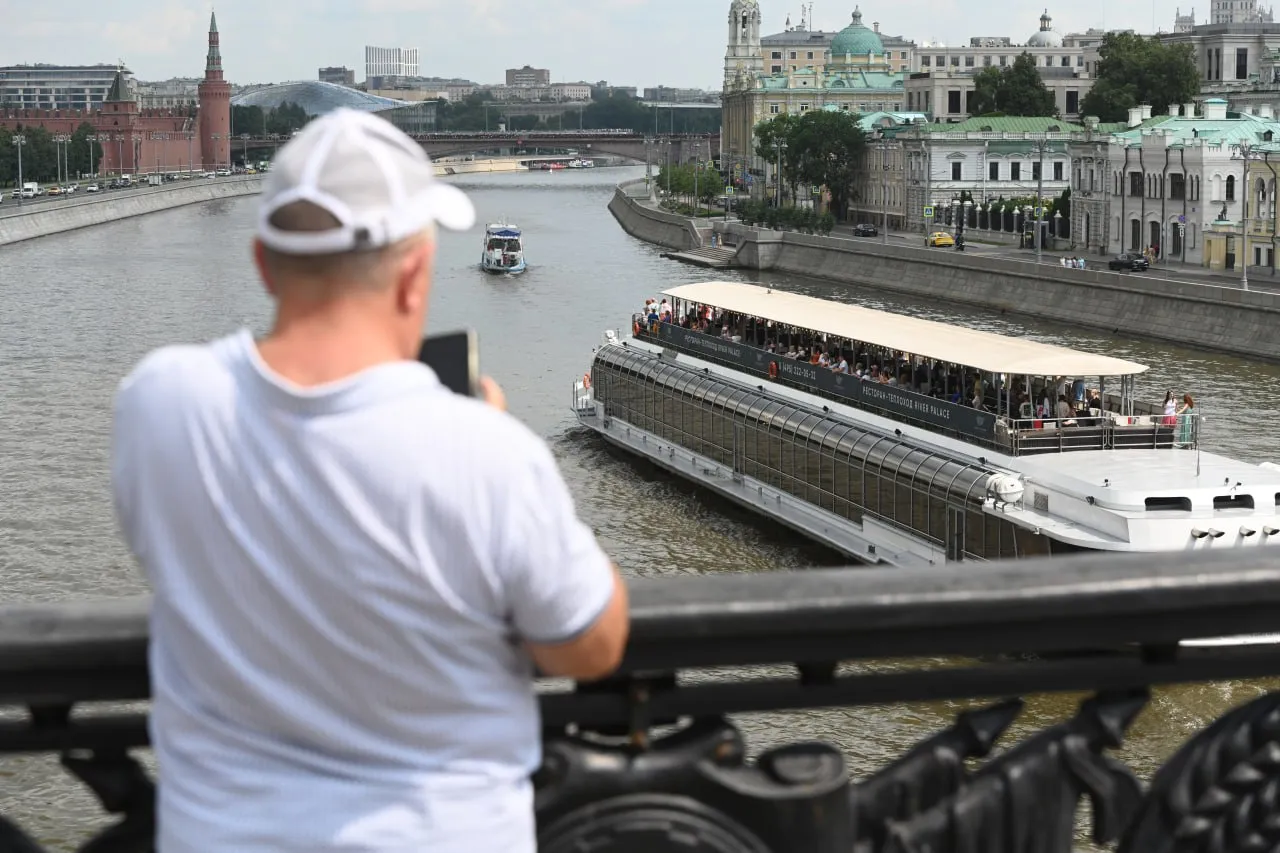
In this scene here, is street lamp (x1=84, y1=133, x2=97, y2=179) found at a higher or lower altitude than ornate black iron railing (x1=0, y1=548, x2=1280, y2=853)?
higher

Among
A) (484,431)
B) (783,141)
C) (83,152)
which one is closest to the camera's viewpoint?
(484,431)

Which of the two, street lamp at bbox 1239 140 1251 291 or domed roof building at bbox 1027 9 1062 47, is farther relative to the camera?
domed roof building at bbox 1027 9 1062 47

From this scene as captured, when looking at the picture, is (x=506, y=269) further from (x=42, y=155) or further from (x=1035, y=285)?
(x=42, y=155)

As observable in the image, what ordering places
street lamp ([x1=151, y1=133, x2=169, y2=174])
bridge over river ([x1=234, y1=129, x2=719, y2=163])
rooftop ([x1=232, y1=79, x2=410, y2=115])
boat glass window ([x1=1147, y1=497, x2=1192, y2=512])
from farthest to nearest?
rooftop ([x1=232, y1=79, x2=410, y2=115])
street lamp ([x1=151, y1=133, x2=169, y2=174])
bridge over river ([x1=234, y1=129, x2=719, y2=163])
boat glass window ([x1=1147, y1=497, x2=1192, y2=512])

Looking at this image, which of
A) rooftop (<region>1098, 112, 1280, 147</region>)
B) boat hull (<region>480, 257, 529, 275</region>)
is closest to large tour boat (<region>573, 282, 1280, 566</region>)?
rooftop (<region>1098, 112, 1280, 147</region>)

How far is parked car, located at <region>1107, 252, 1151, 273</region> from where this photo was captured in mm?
37219

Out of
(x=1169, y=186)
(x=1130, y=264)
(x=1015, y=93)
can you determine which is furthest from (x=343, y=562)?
(x=1015, y=93)

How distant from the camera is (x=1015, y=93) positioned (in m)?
67.6

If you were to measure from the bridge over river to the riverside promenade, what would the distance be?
38.4 m

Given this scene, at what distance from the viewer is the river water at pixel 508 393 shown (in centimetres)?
1066

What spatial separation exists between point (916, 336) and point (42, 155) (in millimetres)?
70293

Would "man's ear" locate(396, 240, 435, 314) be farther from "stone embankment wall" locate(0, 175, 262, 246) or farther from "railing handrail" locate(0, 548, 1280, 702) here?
"stone embankment wall" locate(0, 175, 262, 246)

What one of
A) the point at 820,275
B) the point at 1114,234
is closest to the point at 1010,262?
the point at 1114,234

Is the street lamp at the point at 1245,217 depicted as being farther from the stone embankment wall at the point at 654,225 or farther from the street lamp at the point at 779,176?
the street lamp at the point at 779,176
